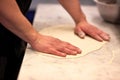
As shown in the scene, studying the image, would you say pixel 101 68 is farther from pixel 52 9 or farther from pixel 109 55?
pixel 52 9

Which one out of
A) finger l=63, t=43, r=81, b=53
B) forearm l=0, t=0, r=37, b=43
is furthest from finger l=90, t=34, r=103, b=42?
forearm l=0, t=0, r=37, b=43

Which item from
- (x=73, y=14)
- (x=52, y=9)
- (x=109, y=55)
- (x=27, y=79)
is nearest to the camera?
(x=27, y=79)

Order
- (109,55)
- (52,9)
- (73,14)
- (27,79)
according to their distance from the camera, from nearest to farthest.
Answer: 1. (27,79)
2. (109,55)
3. (73,14)
4. (52,9)

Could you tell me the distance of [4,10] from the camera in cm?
76

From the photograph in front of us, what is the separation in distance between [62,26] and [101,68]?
0.38 meters

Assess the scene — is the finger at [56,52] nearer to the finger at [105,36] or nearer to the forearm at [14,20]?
the forearm at [14,20]

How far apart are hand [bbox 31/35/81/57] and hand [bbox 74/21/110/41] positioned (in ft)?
0.45

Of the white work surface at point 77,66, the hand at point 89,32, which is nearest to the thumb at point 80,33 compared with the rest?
the hand at point 89,32

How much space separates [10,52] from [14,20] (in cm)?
21

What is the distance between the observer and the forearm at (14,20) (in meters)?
0.76

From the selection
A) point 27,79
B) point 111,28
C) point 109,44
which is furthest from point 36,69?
point 111,28

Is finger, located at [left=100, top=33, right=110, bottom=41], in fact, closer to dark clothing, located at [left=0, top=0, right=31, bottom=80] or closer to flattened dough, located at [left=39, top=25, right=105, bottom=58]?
flattened dough, located at [left=39, top=25, right=105, bottom=58]

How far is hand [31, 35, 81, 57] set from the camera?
0.83 m

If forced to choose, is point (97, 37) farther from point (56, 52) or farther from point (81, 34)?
point (56, 52)
